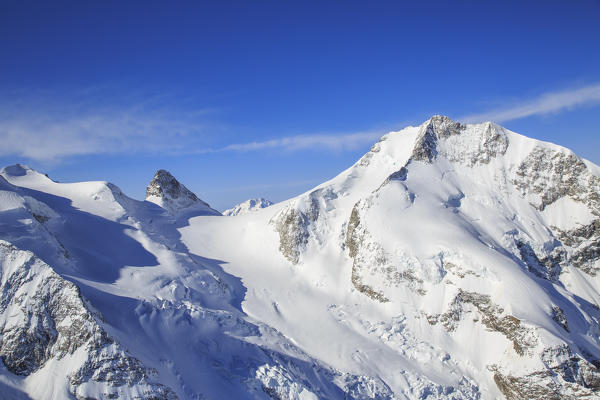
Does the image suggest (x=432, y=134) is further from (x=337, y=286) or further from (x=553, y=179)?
(x=337, y=286)

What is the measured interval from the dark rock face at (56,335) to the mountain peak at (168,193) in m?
48.2

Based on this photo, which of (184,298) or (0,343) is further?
(184,298)

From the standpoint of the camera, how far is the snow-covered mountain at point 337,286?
32.6 metres

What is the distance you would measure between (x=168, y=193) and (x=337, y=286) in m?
47.5

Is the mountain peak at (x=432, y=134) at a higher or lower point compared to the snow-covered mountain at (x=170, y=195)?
higher

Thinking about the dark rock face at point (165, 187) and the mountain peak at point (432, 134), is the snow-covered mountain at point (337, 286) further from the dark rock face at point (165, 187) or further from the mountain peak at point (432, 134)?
the dark rock face at point (165, 187)

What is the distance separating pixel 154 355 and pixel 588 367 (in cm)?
4414

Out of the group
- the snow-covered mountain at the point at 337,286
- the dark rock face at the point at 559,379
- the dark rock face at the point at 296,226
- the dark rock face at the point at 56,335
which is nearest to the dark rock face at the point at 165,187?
the snow-covered mountain at the point at 337,286

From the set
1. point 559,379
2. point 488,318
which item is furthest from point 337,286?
point 559,379

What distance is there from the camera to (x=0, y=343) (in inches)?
1214

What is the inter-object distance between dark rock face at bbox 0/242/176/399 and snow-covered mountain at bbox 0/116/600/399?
0.12 meters

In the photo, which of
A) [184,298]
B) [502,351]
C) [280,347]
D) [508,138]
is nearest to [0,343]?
[184,298]

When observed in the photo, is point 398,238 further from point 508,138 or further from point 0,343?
point 0,343

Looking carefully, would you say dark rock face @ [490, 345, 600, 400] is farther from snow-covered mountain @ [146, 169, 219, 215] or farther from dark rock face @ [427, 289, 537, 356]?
snow-covered mountain @ [146, 169, 219, 215]
